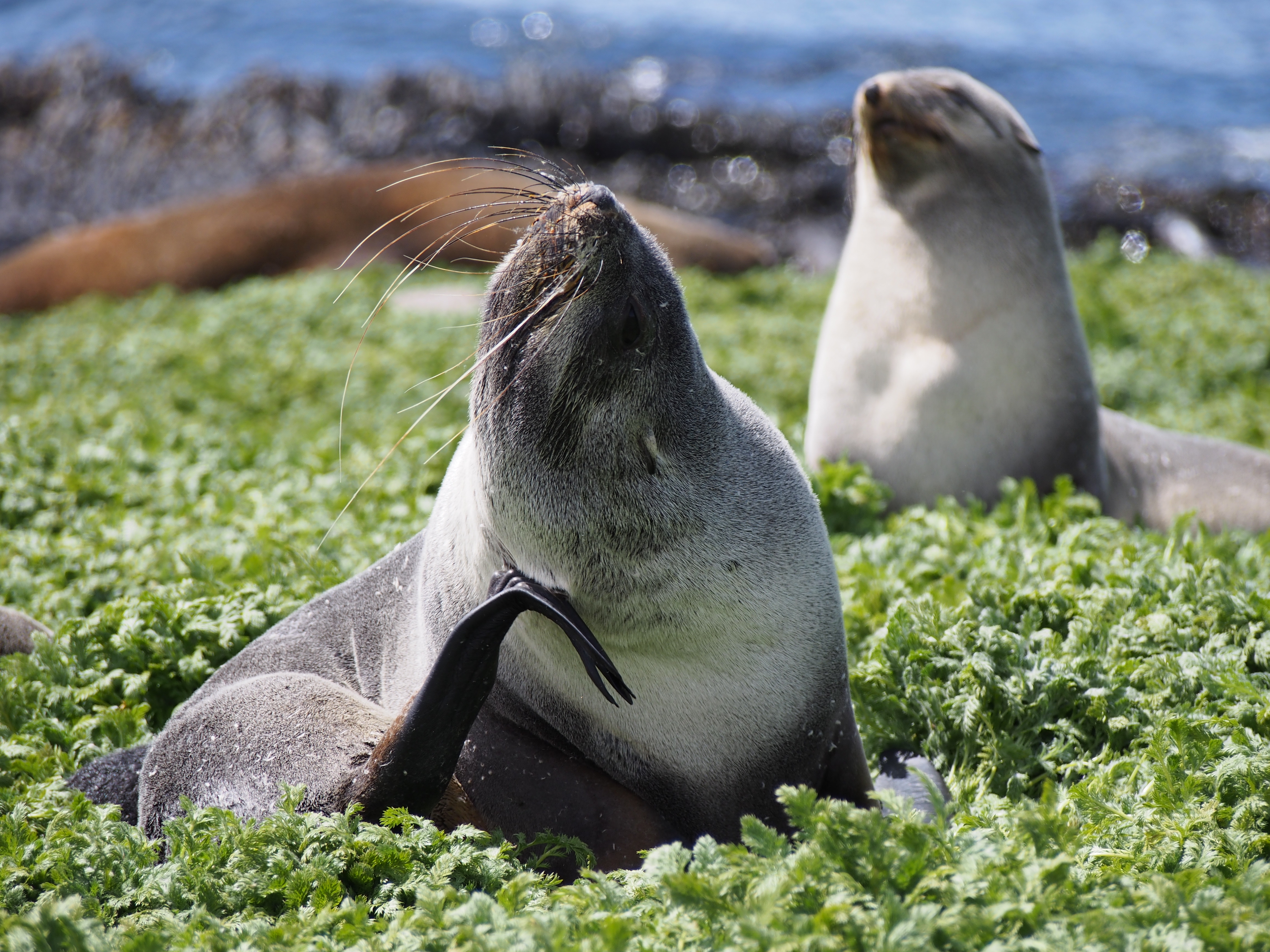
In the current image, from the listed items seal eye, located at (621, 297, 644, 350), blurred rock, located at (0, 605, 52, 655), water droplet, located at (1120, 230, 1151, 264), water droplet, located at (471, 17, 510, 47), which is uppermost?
water droplet, located at (471, 17, 510, 47)

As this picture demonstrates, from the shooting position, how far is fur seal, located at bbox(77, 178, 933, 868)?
2424 millimetres

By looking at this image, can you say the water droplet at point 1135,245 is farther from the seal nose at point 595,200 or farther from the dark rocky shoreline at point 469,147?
the seal nose at point 595,200

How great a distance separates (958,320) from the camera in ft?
15.9

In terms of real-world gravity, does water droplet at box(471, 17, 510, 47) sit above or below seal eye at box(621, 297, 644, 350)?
above

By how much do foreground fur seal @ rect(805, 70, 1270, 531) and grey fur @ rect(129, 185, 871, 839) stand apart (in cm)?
207

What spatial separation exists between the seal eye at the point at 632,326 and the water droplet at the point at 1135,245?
11.6 m

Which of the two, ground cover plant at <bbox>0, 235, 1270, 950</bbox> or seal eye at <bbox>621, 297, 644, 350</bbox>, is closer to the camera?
ground cover plant at <bbox>0, 235, 1270, 950</bbox>

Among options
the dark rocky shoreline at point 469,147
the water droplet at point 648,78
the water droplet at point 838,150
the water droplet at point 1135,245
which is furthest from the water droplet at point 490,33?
the water droplet at point 1135,245

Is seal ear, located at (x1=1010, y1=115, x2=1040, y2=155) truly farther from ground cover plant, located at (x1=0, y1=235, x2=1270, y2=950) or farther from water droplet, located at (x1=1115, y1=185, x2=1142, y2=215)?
water droplet, located at (x1=1115, y1=185, x2=1142, y2=215)

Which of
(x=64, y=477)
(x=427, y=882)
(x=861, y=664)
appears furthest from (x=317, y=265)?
(x=427, y=882)

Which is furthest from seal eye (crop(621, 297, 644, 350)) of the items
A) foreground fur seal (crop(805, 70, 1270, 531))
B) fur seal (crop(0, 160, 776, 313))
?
fur seal (crop(0, 160, 776, 313))

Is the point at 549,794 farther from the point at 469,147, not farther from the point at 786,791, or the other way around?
the point at 469,147

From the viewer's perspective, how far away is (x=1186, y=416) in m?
7.07

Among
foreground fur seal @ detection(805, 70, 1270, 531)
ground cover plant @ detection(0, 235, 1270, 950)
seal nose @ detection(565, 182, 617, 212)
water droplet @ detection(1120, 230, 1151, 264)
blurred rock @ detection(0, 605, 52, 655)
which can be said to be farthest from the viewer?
water droplet @ detection(1120, 230, 1151, 264)
